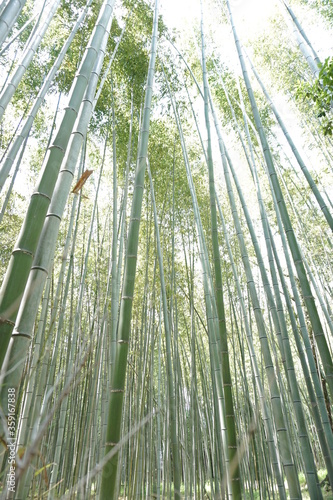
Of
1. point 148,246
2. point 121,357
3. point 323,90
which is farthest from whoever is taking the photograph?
point 148,246

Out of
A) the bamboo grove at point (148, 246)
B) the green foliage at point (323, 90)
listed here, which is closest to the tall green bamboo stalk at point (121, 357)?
the bamboo grove at point (148, 246)

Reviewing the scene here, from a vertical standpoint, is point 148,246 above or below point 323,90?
above

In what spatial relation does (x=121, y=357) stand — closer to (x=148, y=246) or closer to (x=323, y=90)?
(x=323, y=90)

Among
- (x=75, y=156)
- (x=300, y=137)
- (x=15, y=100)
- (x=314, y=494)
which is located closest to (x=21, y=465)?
(x=75, y=156)

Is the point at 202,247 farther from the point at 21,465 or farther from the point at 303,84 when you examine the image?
the point at 21,465

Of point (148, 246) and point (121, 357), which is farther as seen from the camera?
point (148, 246)

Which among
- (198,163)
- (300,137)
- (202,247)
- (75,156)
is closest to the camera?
(75,156)

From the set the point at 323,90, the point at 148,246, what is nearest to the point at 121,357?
the point at 323,90

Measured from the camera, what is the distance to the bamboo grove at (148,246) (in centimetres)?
108

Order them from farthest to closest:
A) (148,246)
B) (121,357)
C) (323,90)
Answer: (148,246) < (323,90) < (121,357)

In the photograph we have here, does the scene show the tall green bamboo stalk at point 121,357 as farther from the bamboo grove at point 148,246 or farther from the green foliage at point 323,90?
the green foliage at point 323,90

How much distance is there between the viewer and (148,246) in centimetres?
383

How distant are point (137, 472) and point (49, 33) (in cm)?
491

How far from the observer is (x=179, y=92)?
16.2 feet
